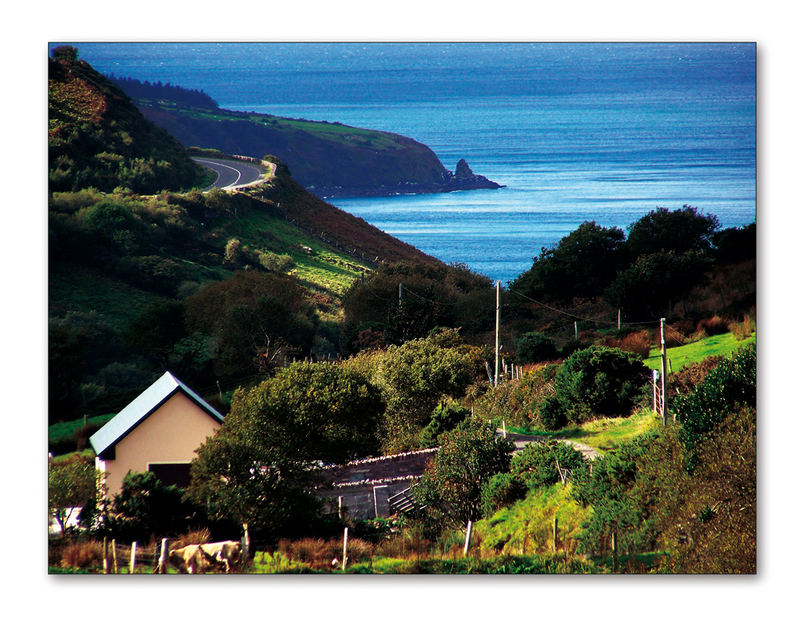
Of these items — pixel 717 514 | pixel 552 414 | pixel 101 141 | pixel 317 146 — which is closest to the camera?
pixel 717 514

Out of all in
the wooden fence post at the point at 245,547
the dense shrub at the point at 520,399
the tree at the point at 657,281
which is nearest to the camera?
the wooden fence post at the point at 245,547

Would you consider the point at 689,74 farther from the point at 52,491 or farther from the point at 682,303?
the point at 52,491

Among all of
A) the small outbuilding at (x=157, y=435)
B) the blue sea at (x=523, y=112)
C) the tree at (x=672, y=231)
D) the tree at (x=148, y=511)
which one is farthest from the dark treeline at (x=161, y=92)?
the tree at (x=672, y=231)

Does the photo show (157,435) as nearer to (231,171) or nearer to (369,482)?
(369,482)

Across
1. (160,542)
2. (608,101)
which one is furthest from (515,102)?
(160,542)

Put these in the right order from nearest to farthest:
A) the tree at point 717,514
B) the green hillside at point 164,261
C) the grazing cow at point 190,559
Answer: the tree at point 717,514 < the grazing cow at point 190,559 < the green hillside at point 164,261

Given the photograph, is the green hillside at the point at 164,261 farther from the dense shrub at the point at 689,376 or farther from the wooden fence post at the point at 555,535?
the wooden fence post at the point at 555,535

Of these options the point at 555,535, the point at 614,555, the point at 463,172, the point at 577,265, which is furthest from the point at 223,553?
the point at 577,265
